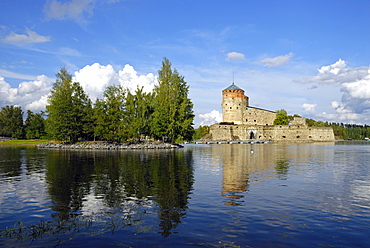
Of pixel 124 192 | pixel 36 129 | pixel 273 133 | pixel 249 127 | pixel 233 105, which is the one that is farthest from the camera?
pixel 233 105

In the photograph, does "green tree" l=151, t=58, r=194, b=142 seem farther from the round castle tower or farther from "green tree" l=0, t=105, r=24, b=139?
"green tree" l=0, t=105, r=24, b=139

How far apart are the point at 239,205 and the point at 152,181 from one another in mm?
7418

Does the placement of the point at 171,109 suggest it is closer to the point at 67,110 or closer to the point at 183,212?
the point at 67,110

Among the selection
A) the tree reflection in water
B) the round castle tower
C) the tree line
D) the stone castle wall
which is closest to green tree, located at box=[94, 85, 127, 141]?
the tree line

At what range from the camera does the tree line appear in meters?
63.7

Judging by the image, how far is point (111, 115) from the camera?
63156 millimetres

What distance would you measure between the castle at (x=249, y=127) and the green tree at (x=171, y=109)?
51.3 m

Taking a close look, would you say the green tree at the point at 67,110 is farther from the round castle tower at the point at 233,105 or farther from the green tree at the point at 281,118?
the green tree at the point at 281,118

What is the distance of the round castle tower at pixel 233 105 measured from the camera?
12575 cm

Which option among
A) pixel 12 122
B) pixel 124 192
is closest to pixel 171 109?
pixel 124 192

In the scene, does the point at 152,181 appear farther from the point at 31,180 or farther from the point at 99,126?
the point at 99,126

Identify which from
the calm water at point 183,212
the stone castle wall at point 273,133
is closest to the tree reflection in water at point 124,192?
the calm water at point 183,212

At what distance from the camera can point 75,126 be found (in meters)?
67.4

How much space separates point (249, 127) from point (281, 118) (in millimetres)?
18477
